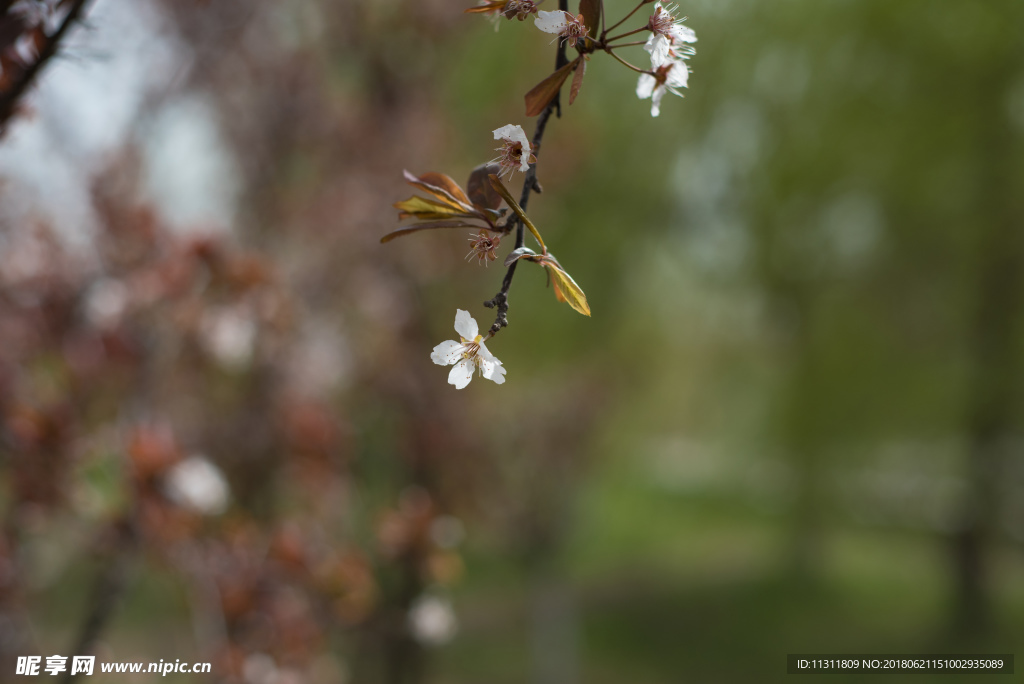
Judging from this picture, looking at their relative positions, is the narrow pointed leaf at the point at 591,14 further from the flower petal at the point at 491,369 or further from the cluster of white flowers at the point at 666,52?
the flower petal at the point at 491,369

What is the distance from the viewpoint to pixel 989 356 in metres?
6.30

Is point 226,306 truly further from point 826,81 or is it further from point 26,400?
point 826,81

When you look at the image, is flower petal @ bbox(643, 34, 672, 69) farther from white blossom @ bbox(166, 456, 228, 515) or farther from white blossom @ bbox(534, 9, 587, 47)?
white blossom @ bbox(166, 456, 228, 515)

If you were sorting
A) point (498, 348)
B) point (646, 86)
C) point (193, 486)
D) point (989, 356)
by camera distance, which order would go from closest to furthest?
point (646, 86) → point (193, 486) → point (498, 348) → point (989, 356)

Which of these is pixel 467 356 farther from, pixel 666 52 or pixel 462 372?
pixel 666 52

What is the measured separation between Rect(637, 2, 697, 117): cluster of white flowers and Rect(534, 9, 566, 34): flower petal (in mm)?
82

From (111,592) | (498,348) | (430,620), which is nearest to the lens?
(111,592)

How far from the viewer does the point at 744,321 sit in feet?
30.0

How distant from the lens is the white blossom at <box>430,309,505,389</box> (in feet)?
1.68

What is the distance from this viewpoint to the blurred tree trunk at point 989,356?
19.4 ft

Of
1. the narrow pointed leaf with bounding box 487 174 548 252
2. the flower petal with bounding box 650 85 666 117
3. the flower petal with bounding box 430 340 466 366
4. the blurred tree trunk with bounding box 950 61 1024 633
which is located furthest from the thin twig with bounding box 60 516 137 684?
the blurred tree trunk with bounding box 950 61 1024 633

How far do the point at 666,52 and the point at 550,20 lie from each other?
0.11 m

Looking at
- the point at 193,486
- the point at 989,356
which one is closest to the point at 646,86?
the point at 193,486

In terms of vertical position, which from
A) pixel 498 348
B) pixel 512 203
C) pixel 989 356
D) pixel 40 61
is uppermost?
pixel 989 356
